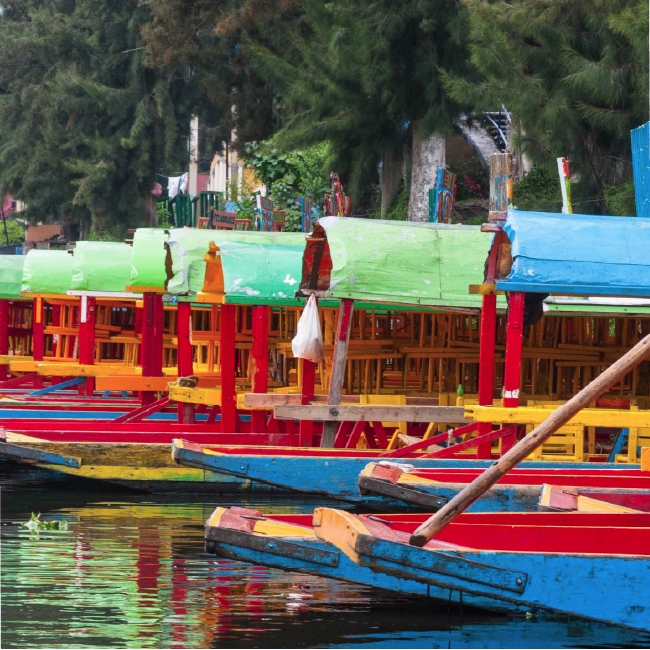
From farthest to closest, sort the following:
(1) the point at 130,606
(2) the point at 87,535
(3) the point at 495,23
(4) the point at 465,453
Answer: (3) the point at 495,23, (4) the point at 465,453, (2) the point at 87,535, (1) the point at 130,606

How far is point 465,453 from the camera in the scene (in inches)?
558

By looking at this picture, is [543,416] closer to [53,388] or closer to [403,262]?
[403,262]

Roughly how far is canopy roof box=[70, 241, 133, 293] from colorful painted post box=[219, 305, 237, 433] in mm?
5463

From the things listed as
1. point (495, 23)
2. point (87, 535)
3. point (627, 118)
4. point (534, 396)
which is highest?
point (495, 23)

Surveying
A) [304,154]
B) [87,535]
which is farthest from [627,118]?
[304,154]

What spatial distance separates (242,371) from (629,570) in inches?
478

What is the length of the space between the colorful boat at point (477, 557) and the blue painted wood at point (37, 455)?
5.69 m

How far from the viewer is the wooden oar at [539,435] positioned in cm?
741

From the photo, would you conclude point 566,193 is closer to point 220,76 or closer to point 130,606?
point 130,606

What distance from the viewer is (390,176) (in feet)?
105

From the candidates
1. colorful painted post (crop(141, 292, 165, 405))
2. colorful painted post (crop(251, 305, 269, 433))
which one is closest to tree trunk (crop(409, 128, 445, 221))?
colorful painted post (crop(141, 292, 165, 405))

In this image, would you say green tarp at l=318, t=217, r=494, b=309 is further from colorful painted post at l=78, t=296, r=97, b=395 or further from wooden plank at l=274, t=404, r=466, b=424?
colorful painted post at l=78, t=296, r=97, b=395

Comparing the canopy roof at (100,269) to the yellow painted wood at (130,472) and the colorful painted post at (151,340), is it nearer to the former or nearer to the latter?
the colorful painted post at (151,340)

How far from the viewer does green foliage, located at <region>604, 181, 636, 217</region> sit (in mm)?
20406
